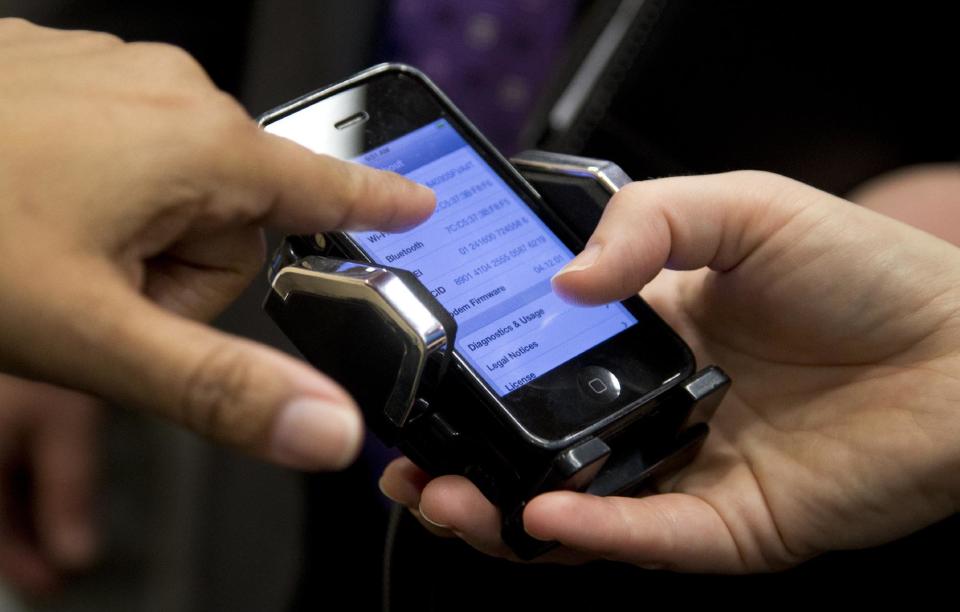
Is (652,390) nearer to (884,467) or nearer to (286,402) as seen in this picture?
(884,467)

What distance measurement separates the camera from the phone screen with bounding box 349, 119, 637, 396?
625 mm

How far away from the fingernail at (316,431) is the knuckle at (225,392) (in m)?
0.02

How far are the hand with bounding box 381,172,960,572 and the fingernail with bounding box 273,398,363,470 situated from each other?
7.4 inches

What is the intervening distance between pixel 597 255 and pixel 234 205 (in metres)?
0.23

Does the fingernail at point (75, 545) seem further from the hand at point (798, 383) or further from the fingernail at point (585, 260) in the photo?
the fingernail at point (585, 260)

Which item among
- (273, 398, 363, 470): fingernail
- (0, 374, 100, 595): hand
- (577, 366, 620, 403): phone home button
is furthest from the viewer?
(0, 374, 100, 595): hand

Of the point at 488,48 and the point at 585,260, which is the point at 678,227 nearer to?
the point at 585,260

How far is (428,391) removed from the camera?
0.58 m

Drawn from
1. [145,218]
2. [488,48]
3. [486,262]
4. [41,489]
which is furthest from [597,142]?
[41,489]

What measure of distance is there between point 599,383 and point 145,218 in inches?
12.7

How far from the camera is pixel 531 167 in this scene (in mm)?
695

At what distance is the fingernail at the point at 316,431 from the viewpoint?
406mm

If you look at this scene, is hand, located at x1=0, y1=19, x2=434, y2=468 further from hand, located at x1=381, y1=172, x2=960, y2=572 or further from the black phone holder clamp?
hand, located at x1=381, y1=172, x2=960, y2=572

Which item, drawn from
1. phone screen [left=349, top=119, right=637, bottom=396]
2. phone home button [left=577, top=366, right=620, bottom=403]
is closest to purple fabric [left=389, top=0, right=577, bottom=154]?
phone screen [left=349, top=119, right=637, bottom=396]
